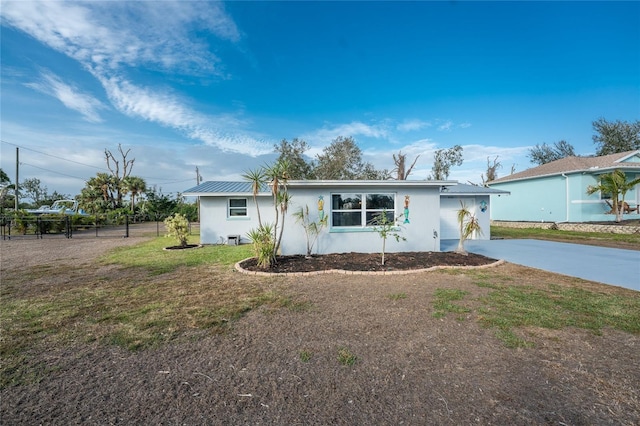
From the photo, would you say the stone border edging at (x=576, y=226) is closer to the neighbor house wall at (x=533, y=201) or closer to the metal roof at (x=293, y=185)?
the neighbor house wall at (x=533, y=201)

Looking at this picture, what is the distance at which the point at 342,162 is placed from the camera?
28.4 meters

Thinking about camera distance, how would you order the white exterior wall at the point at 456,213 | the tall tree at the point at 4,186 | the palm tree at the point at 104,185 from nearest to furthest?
the white exterior wall at the point at 456,213
the tall tree at the point at 4,186
the palm tree at the point at 104,185

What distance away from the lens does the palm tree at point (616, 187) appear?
50.9 ft

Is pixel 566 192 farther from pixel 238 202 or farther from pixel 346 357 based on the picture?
pixel 346 357

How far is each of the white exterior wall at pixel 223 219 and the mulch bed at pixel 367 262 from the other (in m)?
5.04

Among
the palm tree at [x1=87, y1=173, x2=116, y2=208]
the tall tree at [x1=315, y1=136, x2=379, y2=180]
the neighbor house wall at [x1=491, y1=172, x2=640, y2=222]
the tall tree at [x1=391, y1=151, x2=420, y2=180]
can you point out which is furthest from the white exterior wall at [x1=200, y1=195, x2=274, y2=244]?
the palm tree at [x1=87, y1=173, x2=116, y2=208]

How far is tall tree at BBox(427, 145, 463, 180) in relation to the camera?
32719mm

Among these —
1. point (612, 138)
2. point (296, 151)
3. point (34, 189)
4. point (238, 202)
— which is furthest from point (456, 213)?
point (34, 189)

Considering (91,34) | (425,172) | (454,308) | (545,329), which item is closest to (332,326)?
(454,308)

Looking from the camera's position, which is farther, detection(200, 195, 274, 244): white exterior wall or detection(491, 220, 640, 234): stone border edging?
detection(491, 220, 640, 234): stone border edging

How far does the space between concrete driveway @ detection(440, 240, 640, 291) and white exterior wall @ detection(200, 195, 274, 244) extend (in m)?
8.30

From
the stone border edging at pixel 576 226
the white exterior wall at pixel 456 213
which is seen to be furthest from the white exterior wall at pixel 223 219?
the stone border edging at pixel 576 226

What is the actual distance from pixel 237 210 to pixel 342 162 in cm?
1672

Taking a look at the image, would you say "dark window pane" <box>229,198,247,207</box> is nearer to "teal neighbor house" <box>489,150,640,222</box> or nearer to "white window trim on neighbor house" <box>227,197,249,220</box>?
"white window trim on neighbor house" <box>227,197,249,220</box>
